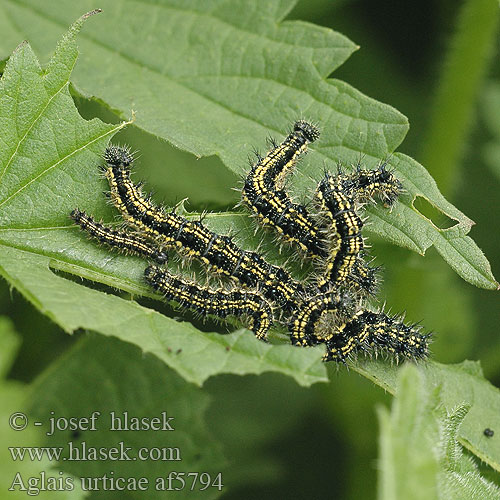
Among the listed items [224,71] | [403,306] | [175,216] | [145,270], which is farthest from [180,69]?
[403,306]

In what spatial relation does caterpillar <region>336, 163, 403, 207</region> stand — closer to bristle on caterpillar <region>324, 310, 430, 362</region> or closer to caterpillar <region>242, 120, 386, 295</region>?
caterpillar <region>242, 120, 386, 295</region>

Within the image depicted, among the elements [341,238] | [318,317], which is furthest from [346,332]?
[341,238]

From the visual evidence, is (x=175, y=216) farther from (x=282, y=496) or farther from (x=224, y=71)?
(x=282, y=496)

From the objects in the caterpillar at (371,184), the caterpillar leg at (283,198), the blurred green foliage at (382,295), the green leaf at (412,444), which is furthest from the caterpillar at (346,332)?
the green leaf at (412,444)

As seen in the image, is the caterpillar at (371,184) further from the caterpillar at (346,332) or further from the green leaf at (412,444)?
the green leaf at (412,444)

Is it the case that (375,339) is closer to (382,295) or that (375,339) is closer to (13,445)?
(382,295)

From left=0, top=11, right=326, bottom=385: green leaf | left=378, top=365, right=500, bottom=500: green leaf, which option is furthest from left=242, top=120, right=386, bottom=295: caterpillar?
left=378, top=365, right=500, bottom=500: green leaf
